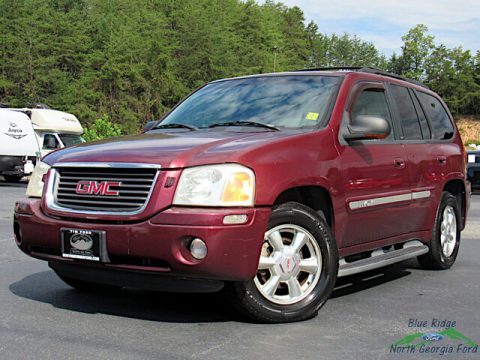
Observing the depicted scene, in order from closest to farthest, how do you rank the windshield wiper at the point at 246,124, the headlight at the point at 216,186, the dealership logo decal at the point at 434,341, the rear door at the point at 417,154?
the dealership logo decal at the point at 434,341 < the headlight at the point at 216,186 < the windshield wiper at the point at 246,124 < the rear door at the point at 417,154

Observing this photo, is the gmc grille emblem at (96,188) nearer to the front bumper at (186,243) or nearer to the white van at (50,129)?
the front bumper at (186,243)

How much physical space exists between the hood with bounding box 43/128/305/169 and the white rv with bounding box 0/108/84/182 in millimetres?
15934

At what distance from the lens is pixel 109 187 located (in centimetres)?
412

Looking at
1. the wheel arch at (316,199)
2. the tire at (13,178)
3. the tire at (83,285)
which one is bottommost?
the tire at (13,178)

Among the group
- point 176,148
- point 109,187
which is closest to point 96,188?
point 109,187

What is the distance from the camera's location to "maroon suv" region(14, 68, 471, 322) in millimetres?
3916

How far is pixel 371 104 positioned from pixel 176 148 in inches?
80.5

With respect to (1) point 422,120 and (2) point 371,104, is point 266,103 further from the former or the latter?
(1) point 422,120

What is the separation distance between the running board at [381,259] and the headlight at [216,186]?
1.15m

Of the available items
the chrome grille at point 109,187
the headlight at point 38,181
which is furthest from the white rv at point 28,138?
the chrome grille at point 109,187

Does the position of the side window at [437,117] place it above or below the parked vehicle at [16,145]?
above

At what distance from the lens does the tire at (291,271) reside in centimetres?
416

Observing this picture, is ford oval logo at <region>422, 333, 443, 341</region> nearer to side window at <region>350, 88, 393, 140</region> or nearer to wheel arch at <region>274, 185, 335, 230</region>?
wheel arch at <region>274, 185, 335, 230</region>

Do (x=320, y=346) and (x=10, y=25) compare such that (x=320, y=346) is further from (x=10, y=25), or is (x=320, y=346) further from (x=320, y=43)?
(x=320, y=43)
